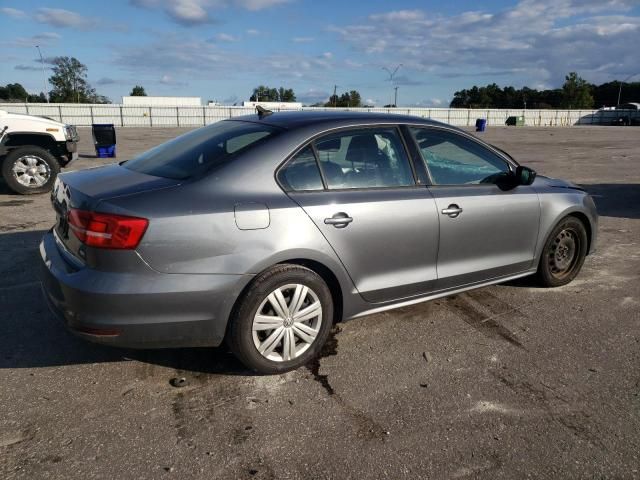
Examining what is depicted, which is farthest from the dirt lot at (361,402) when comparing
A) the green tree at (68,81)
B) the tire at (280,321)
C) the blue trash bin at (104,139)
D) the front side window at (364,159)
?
the green tree at (68,81)

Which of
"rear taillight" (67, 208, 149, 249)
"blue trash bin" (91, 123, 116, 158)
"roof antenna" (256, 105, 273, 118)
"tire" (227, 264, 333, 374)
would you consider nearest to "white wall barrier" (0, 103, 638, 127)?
"blue trash bin" (91, 123, 116, 158)

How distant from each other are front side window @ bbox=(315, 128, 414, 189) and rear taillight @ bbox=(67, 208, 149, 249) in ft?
4.07

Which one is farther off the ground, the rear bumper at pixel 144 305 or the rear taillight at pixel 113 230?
the rear taillight at pixel 113 230

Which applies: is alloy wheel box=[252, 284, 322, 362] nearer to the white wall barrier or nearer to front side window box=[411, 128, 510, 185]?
front side window box=[411, 128, 510, 185]

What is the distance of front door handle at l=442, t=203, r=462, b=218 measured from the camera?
3.84 m

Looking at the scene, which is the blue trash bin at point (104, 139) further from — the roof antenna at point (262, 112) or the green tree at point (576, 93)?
the green tree at point (576, 93)

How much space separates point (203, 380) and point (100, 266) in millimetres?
951

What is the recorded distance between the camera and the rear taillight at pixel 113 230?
2805mm

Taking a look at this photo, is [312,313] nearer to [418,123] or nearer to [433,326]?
[433,326]

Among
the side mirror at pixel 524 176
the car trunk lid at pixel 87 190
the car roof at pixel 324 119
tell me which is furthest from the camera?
the side mirror at pixel 524 176

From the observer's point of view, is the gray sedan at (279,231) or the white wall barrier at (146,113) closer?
the gray sedan at (279,231)

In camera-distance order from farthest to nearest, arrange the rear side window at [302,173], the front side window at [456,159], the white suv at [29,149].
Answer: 1. the white suv at [29,149]
2. the front side window at [456,159]
3. the rear side window at [302,173]

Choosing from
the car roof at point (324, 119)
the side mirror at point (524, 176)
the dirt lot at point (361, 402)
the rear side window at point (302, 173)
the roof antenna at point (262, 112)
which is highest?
the roof antenna at point (262, 112)

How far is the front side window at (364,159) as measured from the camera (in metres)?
3.52
